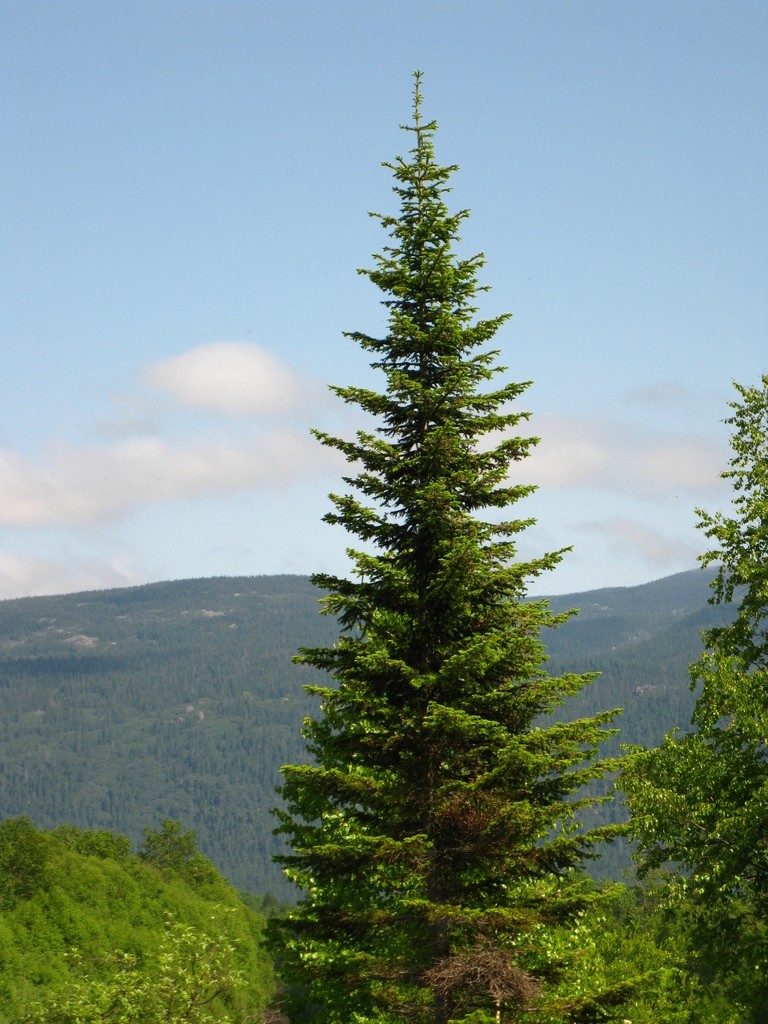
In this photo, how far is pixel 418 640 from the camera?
21422 mm

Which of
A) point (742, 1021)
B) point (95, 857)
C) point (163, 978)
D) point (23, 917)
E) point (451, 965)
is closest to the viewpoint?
point (451, 965)

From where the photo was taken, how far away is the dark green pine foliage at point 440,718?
19.9 m

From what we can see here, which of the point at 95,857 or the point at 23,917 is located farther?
the point at 95,857

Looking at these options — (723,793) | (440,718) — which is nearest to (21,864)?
(723,793)

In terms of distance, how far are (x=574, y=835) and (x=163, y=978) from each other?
45.3ft

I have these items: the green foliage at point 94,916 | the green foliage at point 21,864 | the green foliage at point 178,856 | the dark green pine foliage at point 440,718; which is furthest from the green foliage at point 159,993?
the green foliage at point 178,856

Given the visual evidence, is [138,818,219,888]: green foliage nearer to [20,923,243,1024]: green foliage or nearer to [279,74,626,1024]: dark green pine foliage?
[20,923,243,1024]: green foliage

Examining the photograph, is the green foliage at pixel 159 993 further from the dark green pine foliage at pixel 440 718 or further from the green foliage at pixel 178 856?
the green foliage at pixel 178 856

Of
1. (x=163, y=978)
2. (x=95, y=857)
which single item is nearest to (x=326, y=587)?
(x=163, y=978)

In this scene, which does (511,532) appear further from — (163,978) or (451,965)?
(163,978)

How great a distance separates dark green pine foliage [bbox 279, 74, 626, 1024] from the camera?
65.2 ft

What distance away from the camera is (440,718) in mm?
19156

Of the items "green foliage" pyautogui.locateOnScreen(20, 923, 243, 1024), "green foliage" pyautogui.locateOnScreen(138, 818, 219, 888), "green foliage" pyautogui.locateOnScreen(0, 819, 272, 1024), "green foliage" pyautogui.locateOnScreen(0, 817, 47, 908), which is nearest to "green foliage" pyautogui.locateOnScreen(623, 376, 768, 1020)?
"green foliage" pyautogui.locateOnScreen(20, 923, 243, 1024)

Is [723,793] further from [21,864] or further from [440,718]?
[21,864]
